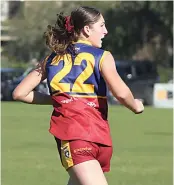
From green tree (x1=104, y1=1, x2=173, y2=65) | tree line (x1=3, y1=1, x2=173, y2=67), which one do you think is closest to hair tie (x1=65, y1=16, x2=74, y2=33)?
tree line (x1=3, y1=1, x2=173, y2=67)

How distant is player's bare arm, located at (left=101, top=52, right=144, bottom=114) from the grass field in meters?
4.75

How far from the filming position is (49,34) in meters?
5.88

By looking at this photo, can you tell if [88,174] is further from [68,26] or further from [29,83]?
[68,26]

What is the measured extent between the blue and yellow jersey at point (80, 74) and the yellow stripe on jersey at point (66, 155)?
1.17 feet

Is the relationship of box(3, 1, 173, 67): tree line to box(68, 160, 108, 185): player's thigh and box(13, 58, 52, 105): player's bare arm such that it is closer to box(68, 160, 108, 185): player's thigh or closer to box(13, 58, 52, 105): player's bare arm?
box(13, 58, 52, 105): player's bare arm

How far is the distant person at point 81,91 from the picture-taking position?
221 inches

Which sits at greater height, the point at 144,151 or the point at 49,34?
the point at 49,34

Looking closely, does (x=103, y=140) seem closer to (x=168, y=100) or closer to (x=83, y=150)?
(x=83, y=150)

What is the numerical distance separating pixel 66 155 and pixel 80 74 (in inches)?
22.7

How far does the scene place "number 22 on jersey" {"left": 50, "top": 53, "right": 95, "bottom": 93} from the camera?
18.6 feet

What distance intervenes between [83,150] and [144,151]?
9224mm

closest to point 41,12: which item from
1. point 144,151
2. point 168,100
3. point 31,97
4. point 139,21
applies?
point 139,21

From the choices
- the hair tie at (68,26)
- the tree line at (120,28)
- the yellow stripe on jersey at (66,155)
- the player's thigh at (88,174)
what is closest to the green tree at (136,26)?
the tree line at (120,28)

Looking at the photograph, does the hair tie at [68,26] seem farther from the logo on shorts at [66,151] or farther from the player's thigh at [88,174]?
the player's thigh at [88,174]
